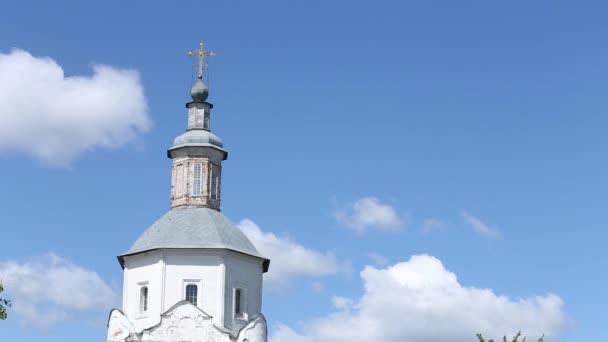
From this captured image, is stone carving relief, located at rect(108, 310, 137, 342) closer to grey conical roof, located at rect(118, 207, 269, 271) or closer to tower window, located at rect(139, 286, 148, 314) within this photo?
tower window, located at rect(139, 286, 148, 314)

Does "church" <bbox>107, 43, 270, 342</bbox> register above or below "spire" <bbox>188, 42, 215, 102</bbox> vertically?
below

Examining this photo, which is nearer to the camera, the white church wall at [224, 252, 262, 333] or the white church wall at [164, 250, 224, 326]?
the white church wall at [164, 250, 224, 326]

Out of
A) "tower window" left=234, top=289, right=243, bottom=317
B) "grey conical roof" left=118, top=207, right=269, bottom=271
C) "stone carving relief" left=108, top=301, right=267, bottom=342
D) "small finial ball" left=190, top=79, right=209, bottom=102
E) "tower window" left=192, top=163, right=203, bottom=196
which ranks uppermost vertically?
"small finial ball" left=190, top=79, right=209, bottom=102

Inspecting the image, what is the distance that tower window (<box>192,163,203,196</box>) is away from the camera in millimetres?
41531

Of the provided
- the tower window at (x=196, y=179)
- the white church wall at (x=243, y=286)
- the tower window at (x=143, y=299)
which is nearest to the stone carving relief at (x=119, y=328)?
the tower window at (x=143, y=299)

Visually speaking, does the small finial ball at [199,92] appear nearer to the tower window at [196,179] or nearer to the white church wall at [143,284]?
the tower window at [196,179]

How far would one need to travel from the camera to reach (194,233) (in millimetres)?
39219

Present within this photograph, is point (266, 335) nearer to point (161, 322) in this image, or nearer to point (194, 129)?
point (161, 322)

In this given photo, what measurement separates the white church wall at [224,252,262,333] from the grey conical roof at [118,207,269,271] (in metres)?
0.37

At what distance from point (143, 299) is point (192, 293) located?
2060mm

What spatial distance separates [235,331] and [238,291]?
5.77 feet

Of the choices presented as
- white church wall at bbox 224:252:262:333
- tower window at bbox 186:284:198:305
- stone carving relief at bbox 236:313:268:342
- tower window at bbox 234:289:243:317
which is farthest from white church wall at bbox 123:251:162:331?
stone carving relief at bbox 236:313:268:342

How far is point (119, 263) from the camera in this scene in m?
40.7

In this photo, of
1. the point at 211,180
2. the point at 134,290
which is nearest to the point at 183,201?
the point at 211,180
